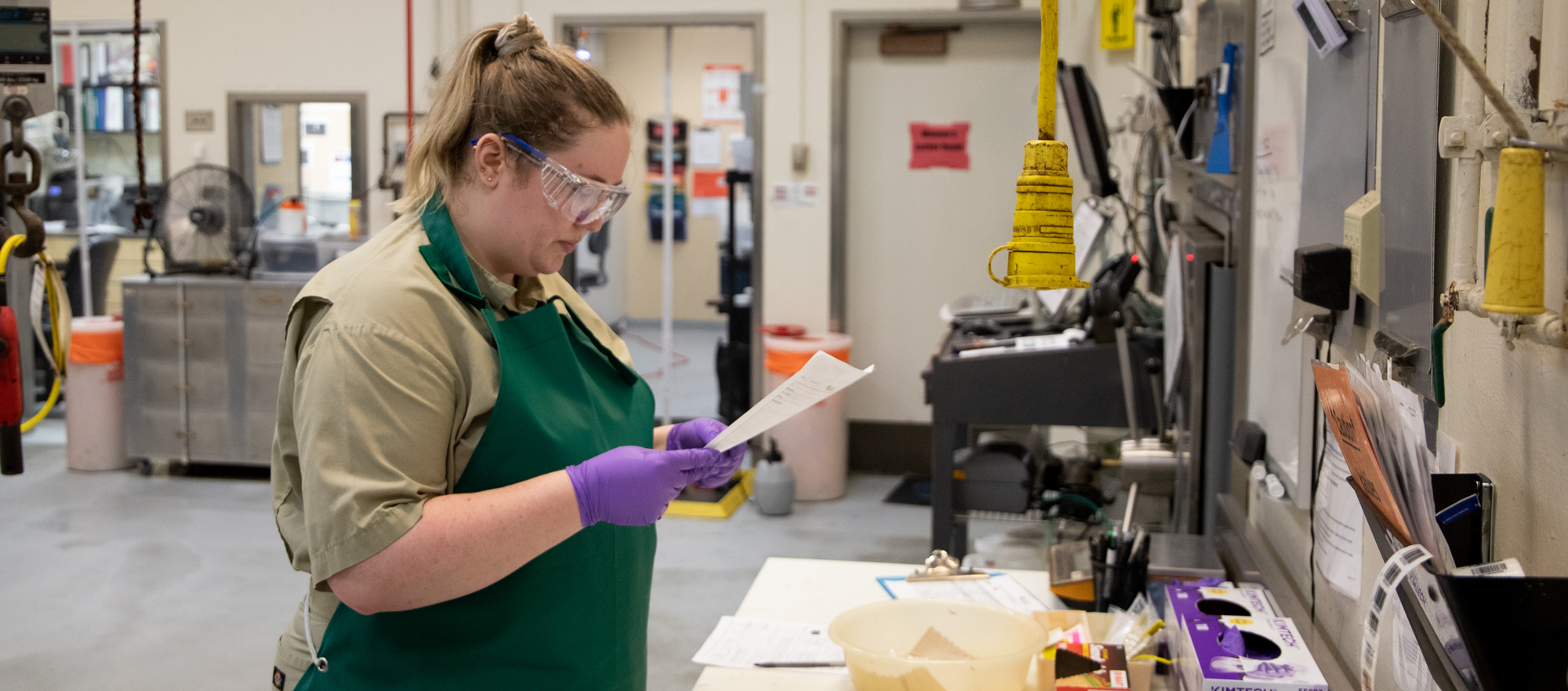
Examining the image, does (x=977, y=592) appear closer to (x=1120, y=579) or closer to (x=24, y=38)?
(x=1120, y=579)

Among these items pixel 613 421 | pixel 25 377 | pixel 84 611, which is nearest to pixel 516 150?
pixel 613 421

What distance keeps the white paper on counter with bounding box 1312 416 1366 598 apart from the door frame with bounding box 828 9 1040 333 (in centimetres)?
384

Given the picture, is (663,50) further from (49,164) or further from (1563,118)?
(1563,118)

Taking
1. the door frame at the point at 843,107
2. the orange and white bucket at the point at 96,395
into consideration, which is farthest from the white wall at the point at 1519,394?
the orange and white bucket at the point at 96,395

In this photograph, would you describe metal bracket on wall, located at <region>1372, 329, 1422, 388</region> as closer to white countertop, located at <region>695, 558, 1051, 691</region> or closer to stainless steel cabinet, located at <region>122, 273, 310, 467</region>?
white countertop, located at <region>695, 558, 1051, 691</region>

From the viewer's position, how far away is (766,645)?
1657 millimetres

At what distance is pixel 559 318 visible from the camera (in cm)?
135

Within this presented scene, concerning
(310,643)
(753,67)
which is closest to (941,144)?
(753,67)

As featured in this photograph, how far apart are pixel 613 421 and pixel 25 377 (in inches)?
240

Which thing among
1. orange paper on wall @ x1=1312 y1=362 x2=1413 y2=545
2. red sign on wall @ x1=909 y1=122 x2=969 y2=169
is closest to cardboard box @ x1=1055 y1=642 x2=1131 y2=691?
orange paper on wall @ x1=1312 y1=362 x2=1413 y2=545

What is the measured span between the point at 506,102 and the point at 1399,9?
38.1 inches

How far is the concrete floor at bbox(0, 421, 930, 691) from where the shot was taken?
126 inches

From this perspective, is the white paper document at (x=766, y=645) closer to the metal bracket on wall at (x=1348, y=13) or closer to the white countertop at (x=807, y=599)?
the white countertop at (x=807, y=599)

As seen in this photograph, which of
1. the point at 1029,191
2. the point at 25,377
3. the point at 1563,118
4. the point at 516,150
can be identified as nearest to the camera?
the point at 1563,118
